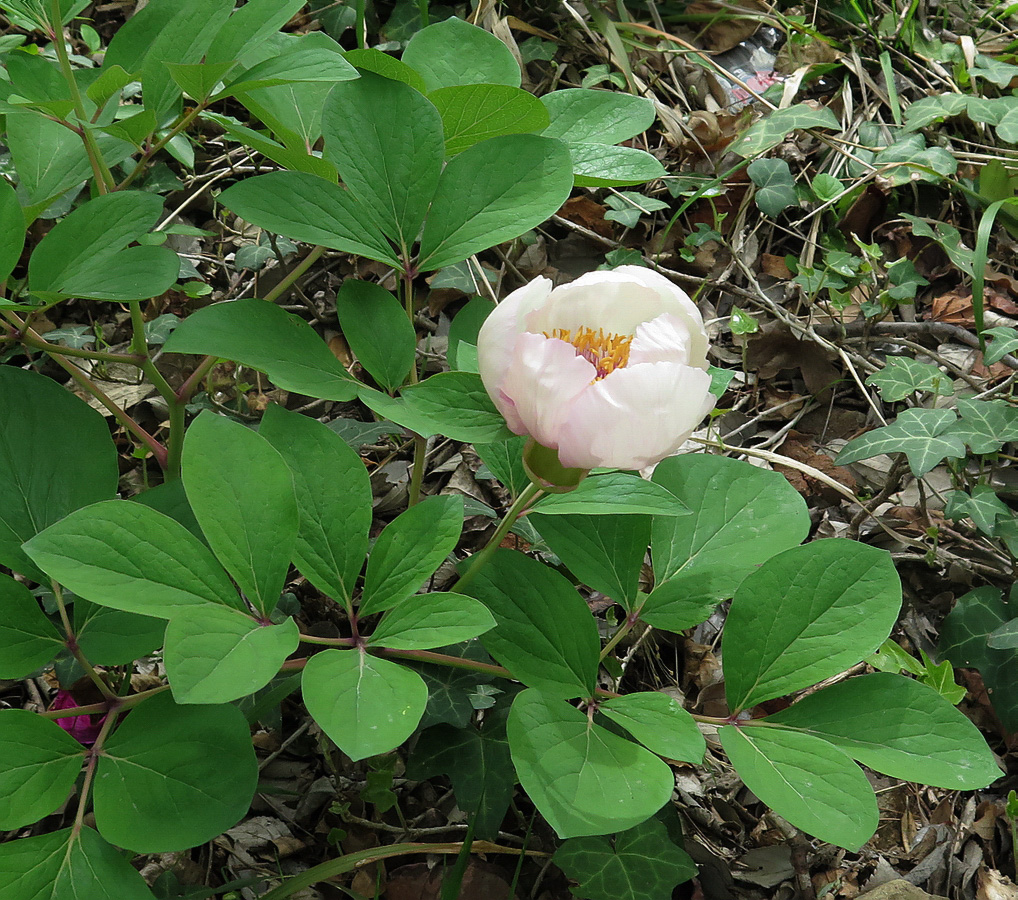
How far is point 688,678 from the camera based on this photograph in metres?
1.38

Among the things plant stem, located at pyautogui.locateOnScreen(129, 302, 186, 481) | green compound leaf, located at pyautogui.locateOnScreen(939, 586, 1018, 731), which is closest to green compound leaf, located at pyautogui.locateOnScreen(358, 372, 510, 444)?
plant stem, located at pyautogui.locateOnScreen(129, 302, 186, 481)

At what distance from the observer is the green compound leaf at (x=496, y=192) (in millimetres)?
903

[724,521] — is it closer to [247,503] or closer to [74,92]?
[247,503]

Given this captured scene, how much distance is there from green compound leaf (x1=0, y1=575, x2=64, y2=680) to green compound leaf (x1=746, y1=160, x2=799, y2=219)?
1.62m

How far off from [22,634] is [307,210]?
52cm

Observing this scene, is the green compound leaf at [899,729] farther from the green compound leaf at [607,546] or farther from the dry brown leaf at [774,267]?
the dry brown leaf at [774,267]

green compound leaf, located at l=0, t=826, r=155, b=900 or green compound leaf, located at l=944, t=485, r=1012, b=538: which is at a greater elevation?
green compound leaf, located at l=0, t=826, r=155, b=900

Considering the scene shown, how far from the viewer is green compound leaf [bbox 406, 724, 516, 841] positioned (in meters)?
1.04

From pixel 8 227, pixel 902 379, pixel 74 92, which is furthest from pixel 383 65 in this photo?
pixel 902 379

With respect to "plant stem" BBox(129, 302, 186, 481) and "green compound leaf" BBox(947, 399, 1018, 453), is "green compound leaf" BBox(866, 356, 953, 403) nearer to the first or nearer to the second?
"green compound leaf" BBox(947, 399, 1018, 453)

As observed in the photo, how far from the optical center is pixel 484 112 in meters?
0.93

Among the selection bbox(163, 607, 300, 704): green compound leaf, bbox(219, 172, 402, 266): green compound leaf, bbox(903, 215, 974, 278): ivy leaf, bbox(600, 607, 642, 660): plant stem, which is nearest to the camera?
bbox(163, 607, 300, 704): green compound leaf

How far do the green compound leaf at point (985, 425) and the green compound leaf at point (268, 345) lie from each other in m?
1.07

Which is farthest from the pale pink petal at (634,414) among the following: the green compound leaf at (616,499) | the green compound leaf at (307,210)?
the green compound leaf at (307,210)
